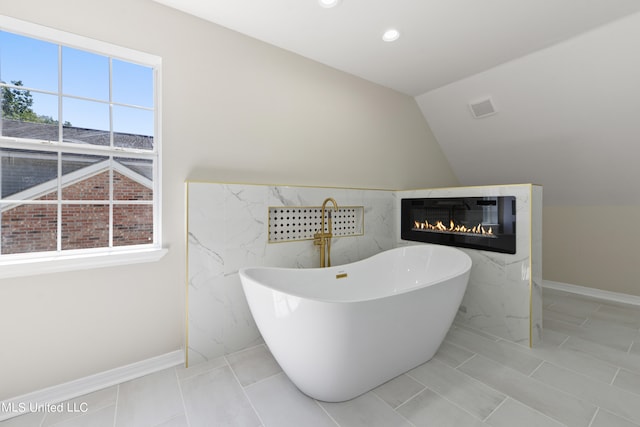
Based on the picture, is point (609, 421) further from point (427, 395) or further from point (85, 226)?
point (85, 226)

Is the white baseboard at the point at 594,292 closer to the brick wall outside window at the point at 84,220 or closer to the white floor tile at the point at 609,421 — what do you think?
the white floor tile at the point at 609,421

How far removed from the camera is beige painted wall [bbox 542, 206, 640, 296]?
3.25 m

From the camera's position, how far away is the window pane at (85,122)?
1.85 metres

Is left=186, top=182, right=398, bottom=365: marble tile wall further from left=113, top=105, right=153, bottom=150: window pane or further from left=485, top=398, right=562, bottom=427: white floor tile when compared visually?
left=485, top=398, right=562, bottom=427: white floor tile

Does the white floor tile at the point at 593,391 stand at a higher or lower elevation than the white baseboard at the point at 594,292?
lower

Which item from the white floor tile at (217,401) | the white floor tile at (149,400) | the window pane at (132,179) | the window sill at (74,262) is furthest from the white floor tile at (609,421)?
the window pane at (132,179)

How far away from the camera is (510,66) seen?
286 centimetres

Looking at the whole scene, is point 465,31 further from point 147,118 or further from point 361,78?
point 147,118

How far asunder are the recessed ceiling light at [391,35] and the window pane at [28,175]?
8.36 ft

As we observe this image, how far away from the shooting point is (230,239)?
2240mm

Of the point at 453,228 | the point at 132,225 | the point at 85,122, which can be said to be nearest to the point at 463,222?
the point at 453,228

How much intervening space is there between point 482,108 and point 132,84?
353 cm

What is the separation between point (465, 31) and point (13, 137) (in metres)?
3.24

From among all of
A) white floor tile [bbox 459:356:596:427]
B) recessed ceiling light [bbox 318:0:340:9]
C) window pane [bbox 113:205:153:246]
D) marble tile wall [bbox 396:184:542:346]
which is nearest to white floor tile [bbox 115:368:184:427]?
window pane [bbox 113:205:153:246]
